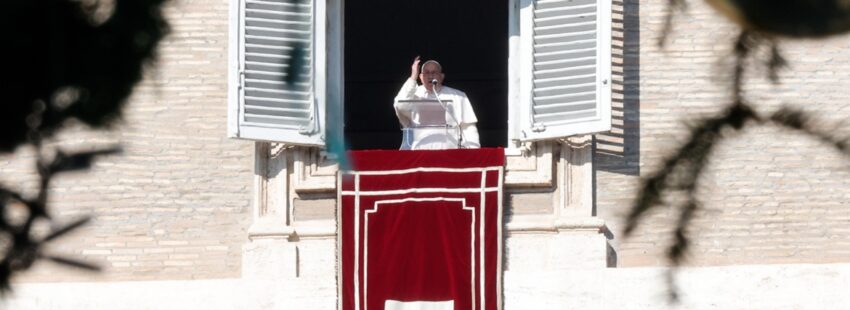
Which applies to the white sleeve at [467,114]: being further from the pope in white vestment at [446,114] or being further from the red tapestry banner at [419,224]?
the red tapestry banner at [419,224]

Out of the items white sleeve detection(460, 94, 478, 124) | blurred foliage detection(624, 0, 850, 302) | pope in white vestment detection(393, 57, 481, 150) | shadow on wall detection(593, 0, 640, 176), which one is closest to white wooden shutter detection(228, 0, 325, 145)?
pope in white vestment detection(393, 57, 481, 150)

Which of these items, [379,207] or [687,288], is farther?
[379,207]

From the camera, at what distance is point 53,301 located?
13766mm

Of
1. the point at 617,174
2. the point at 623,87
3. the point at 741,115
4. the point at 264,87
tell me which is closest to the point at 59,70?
the point at 741,115

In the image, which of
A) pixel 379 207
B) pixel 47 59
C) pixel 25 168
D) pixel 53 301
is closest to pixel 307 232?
pixel 379 207

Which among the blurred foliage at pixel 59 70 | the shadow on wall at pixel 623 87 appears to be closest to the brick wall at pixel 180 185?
the shadow on wall at pixel 623 87

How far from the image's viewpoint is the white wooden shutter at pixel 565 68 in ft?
47.6

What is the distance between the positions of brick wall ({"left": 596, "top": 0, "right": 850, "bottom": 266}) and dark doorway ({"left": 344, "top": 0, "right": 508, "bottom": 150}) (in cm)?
450

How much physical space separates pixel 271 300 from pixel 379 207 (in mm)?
1012

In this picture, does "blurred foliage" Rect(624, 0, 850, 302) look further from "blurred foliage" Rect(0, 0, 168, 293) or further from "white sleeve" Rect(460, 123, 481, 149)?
"white sleeve" Rect(460, 123, 481, 149)

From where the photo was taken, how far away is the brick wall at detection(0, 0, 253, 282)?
1450 centimetres

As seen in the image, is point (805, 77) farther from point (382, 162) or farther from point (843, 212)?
point (382, 162)

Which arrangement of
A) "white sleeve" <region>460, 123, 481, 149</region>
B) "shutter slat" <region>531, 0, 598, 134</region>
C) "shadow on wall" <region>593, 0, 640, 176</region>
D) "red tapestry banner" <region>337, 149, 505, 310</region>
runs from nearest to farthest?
1. "red tapestry banner" <region>337, 149, 505, 310</region>
2. "shutter slat" <region>531, 0, 598, 134</region>
3. "shadow on wall" <region>593, 0, 640, 176</region>
4. "white sleeve" <region>460, 123, 481, 149</region>

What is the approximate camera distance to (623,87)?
48.5 feet
